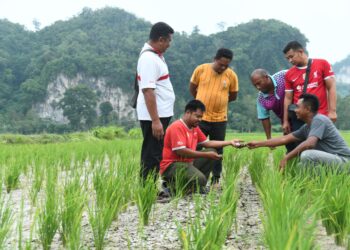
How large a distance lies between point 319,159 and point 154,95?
52.7 inches

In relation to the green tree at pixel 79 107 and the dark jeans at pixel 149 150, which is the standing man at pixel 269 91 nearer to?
the dark jeans at pixel 149 150

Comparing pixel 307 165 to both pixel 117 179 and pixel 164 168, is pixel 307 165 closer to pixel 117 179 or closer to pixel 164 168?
pixel 164 168

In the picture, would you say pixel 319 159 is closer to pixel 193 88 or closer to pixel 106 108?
pixel 193 88

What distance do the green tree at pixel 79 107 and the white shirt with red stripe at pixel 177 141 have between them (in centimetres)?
3869

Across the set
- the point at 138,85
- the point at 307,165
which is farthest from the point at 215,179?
the point at 138,85

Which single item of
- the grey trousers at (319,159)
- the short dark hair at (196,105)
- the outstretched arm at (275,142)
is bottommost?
the grey trousers at (319,159)

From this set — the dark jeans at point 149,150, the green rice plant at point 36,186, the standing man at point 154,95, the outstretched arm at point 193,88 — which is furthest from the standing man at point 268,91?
the green rice plant at point 36,186

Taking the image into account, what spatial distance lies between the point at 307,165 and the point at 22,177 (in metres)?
3.19

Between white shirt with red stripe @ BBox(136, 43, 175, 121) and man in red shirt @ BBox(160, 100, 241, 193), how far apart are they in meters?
0.16

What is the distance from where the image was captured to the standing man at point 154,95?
293 centimetres

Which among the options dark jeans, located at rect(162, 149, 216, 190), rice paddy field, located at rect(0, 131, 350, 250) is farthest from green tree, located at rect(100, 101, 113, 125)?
rice paddy field, located at rect(0, 131, 350, 250)

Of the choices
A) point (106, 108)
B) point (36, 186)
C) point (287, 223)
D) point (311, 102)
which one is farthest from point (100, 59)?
point (287, 223)

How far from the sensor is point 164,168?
3.24 metres

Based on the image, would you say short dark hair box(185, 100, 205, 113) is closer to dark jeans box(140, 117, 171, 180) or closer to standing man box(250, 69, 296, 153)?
dark jeans box(140, 117, 171, 180)
